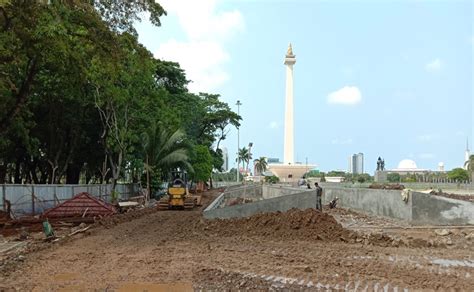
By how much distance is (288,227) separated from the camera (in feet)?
60.1

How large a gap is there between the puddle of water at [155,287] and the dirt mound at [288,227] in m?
8.13

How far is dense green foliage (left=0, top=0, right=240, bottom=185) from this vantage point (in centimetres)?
1820

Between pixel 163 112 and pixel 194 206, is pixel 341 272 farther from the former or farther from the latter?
pixel 163 112

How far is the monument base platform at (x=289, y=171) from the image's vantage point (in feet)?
318

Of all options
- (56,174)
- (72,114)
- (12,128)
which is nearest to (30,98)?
(12,128)

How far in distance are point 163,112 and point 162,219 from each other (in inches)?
630

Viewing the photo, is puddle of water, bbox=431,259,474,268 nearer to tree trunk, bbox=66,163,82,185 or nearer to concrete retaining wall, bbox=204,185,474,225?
concrete retaining wall, bbox=204,185,474,225

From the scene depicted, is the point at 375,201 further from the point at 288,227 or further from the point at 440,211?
the point at 288,227

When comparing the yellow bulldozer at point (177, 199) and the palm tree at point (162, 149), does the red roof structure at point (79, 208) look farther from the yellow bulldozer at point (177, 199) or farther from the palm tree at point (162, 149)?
the palm tree at point (162, 149)

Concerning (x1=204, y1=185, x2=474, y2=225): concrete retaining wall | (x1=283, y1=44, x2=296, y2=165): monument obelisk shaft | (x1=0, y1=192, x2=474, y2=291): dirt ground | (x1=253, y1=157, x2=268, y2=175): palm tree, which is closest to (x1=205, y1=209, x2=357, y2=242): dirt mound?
(x1=0, y1=192, x2=474, y2=291): dirt ground

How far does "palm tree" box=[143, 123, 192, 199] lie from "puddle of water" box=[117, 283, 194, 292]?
2941cm

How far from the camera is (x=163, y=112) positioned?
3931 cm

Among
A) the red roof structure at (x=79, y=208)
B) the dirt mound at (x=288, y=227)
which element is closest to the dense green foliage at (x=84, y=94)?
the red roof structure at (x=79, y=208)

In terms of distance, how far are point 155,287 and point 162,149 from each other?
30.9 meters
